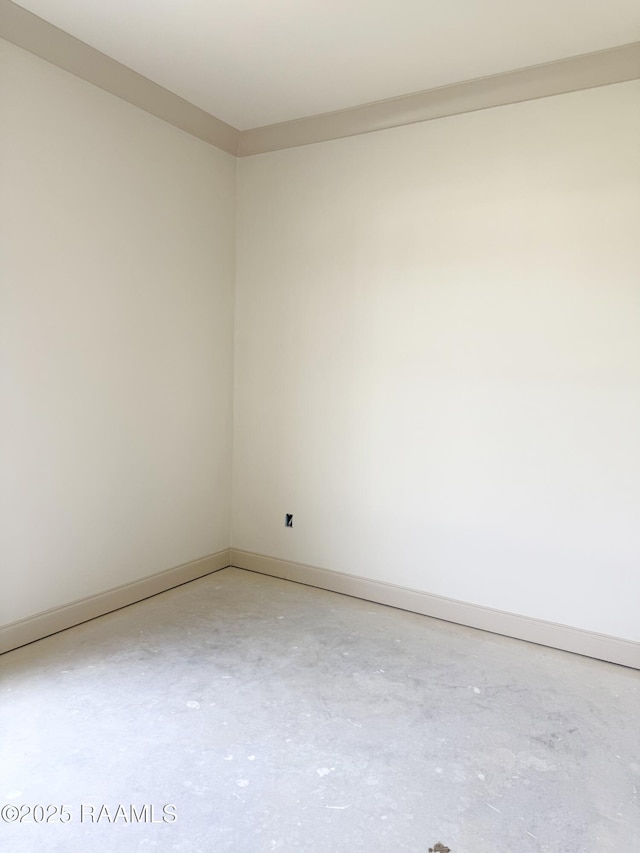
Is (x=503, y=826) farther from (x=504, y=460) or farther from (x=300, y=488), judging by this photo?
(x=300, y=488)

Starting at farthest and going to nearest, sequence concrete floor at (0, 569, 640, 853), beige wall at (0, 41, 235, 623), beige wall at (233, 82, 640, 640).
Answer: beige wall at (233, 82, 640, 640) < beige wall at (0, 41, 235, 623) < concrete floor at (0, 569, 640, 853)

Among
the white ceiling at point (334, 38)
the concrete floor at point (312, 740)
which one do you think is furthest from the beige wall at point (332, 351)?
the concrete floor at point (312, 740)

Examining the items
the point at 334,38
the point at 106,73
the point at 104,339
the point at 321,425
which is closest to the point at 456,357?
the point at 321,425

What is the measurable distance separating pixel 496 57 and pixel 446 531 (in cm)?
241

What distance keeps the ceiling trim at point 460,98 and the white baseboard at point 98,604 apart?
108 inches

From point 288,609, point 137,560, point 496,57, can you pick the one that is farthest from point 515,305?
point 137,560

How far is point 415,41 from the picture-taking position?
282 centimetres

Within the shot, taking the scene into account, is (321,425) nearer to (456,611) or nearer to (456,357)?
(456,357)

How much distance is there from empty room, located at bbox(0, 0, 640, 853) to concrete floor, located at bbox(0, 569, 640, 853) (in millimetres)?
14

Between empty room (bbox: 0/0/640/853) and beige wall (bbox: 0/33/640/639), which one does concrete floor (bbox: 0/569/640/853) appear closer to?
empty room (bbox: 0/0/640/853)

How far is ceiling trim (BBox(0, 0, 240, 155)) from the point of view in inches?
105

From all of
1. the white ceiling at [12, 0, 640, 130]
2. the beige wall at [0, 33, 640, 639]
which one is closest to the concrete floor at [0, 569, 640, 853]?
the beige wall at [0, 33, 640, 639]

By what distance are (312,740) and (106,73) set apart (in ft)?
10.6

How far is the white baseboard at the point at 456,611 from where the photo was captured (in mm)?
2946
